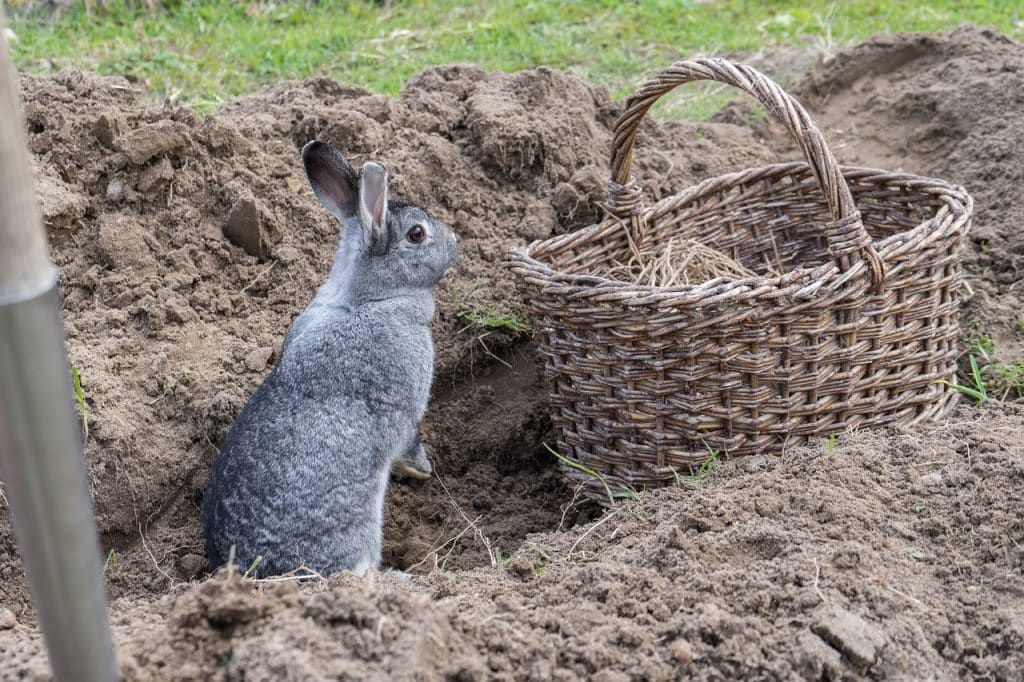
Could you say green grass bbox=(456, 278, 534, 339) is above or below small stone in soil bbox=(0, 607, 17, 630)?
above

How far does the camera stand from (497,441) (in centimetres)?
437

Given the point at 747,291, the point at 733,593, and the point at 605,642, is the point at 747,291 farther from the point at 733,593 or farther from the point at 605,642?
the point at 605,642

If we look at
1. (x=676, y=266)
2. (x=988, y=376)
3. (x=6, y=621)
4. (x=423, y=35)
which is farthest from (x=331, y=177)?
(x=423, y=35)

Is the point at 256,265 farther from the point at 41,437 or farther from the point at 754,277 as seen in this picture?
the point at 41,437

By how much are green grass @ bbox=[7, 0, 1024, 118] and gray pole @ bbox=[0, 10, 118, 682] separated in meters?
4.89

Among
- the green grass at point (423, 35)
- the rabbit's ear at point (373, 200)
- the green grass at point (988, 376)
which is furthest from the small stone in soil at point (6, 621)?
the green grass at point (423, 35)

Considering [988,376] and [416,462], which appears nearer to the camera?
[416,462]

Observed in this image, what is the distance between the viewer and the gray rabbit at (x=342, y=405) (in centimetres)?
335

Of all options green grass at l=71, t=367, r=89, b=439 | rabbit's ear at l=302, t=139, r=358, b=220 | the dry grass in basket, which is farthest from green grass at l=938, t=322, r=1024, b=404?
green grass at l=71, t=367, r=89, b=439

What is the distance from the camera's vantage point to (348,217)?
4.05 m

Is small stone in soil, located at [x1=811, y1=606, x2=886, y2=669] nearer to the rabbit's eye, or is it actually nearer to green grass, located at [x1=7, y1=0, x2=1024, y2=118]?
the rabbit's eye

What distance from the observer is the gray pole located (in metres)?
1.53

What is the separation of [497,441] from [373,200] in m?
1.20

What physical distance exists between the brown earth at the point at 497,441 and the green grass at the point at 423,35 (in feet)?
4.03
